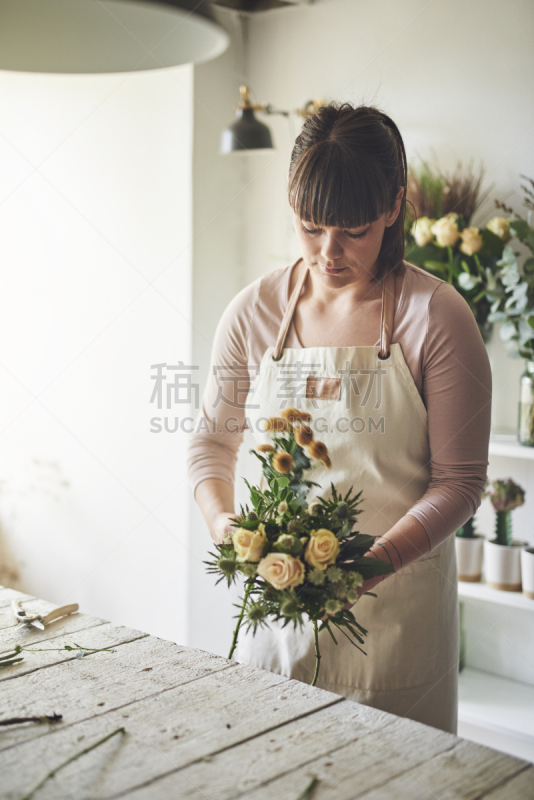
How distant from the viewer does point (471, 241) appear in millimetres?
1991

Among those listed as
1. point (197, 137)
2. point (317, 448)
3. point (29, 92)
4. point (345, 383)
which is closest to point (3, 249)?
point (29, 92)

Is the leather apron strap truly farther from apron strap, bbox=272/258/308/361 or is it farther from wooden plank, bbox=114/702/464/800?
wooden plank, bbox=114/702/464/800

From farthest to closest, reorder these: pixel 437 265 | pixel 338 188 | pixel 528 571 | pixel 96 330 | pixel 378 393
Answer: pixel 96 330
pixel 437 265
pixel 528 571
pixel 378 393
pixel 338 188

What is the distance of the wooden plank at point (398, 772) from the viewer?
2.41 feet

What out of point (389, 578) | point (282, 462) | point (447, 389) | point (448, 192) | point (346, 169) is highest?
point (448, 192)

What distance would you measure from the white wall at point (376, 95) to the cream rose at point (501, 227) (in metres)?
0.14

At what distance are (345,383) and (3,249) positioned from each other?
1.95m

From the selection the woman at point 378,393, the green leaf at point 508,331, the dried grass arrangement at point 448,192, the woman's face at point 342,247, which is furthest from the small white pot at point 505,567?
the woman's face at point 342,247

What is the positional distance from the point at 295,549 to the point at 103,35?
652 mm

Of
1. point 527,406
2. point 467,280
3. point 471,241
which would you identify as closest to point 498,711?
point 527,406

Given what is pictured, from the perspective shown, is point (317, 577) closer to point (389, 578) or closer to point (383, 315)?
point (389, 578)

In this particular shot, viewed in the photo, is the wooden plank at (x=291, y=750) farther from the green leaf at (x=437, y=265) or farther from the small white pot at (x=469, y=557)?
the green leaf at (x=437, y=265)

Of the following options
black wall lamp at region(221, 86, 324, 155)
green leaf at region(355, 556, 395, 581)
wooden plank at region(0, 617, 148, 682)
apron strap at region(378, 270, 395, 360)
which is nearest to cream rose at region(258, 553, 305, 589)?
green leaf at region(355, 556, 395, 581)

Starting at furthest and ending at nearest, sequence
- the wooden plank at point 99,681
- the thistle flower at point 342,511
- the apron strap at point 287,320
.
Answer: the apron strap at point 287,320, the thistle flower at point 342,511, the wooden plank at point 99,681
